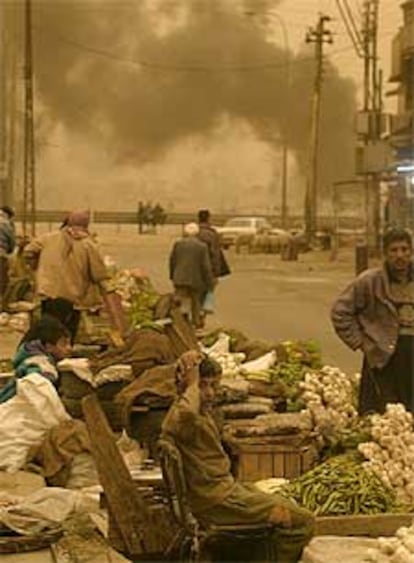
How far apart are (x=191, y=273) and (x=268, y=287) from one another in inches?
468

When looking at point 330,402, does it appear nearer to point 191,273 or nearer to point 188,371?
point 188,371

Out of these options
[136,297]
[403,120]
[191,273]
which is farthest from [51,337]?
[403,120]

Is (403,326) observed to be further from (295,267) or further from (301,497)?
(295,267)

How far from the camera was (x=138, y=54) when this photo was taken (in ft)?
132

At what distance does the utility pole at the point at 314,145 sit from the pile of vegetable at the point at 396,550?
3101cm

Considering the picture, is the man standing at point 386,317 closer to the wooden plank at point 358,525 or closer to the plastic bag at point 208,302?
the wooden plank at point 358,525

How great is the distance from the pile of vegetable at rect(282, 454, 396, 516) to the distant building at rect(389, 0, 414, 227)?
19.8 metres

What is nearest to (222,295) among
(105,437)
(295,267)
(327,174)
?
(295,267)

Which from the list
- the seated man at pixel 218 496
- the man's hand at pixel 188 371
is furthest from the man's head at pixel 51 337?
the seated man at pixel 218 496

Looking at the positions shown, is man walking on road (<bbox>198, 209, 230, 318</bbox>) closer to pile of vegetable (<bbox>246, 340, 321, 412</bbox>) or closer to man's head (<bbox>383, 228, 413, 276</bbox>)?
pile of vegetable (<bbox>246, 340, 321, 412</bbox>)

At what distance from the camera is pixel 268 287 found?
26625 millimetres

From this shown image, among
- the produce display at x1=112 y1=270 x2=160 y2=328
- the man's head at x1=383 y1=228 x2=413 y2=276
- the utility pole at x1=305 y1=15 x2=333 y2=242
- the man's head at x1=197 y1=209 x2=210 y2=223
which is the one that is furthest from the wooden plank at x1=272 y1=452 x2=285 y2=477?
the utility pole at x1=305 y1=15 x2=333 y2=242

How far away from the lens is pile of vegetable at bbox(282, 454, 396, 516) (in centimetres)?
573

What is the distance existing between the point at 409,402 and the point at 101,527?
234cm
